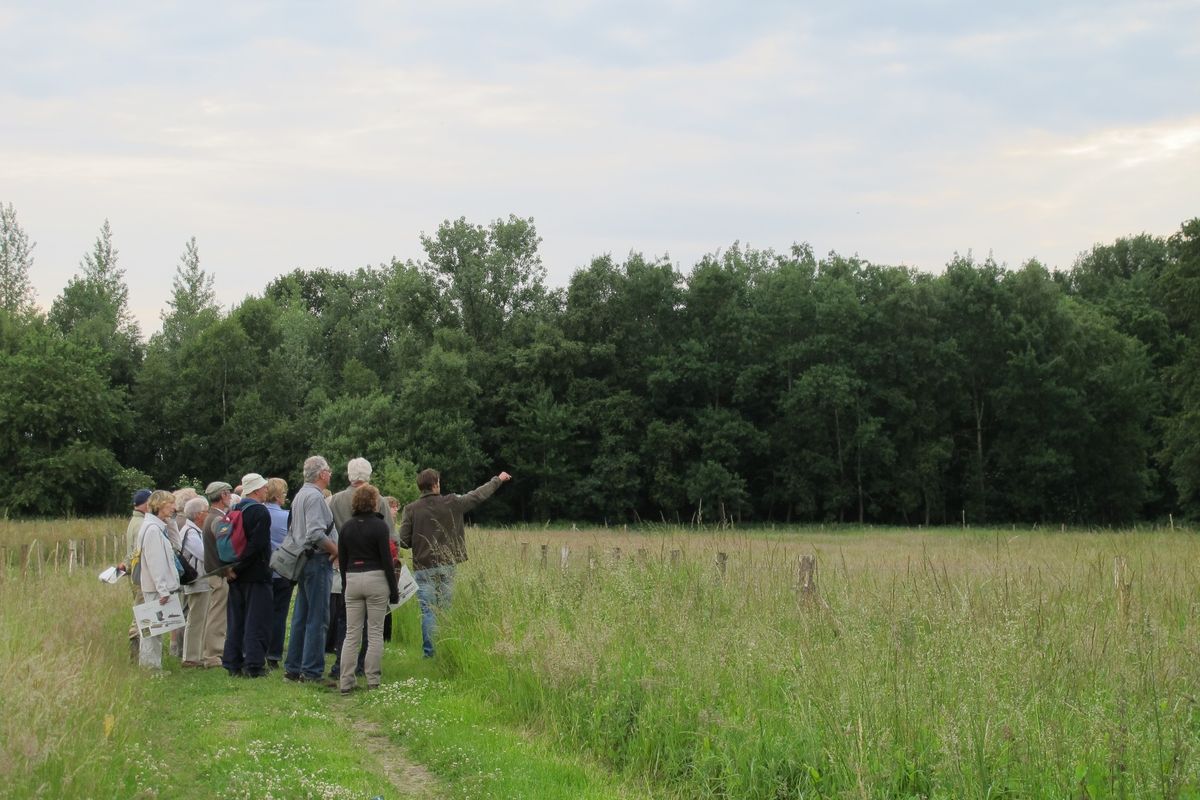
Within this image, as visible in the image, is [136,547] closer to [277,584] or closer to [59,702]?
[277,584]

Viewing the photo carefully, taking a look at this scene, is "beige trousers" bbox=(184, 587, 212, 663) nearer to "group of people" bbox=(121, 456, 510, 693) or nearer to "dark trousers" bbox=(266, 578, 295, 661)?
"group of people" bbox=(121, 456, 510, 693)

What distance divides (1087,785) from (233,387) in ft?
221

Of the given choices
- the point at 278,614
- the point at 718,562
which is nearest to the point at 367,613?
the point at 278,614

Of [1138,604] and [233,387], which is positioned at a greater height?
[233,387]

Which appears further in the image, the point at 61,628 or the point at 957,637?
the point at 61,628

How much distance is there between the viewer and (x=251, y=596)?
37.6 feet

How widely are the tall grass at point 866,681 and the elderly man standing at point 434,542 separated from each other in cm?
147

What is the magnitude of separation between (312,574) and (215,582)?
79.0 inches

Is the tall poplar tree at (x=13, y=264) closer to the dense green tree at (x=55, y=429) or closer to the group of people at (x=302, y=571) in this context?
the dense green tree at (x=55, y=429)

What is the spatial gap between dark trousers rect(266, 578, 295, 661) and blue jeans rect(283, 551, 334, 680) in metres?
0.53

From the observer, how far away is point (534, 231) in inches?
2709

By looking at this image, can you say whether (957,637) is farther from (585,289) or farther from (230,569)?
(585,289)

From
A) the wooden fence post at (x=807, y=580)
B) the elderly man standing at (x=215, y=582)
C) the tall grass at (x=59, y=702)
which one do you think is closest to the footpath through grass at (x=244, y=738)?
the tall grass at (x=59, y=702)

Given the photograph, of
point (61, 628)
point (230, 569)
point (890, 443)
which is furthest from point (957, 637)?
point (890, 443)
